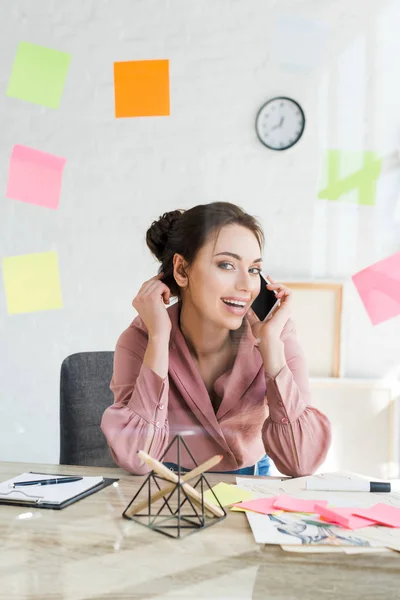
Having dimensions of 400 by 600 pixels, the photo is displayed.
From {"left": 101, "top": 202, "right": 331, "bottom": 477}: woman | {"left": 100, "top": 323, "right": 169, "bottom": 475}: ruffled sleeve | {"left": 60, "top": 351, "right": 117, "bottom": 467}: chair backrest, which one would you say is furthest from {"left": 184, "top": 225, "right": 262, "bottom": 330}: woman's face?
{"left": 60, "top": 351, "right": 117, "bottom": 467}: chair backrest

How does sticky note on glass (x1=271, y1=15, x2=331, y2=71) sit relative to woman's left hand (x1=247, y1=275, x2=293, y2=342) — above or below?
above

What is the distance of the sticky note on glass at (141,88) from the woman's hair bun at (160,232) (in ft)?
0.69

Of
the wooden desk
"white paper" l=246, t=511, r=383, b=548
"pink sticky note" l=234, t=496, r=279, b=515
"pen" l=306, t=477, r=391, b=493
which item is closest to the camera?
the wooden desk

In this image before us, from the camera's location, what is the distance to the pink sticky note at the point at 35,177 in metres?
1.33

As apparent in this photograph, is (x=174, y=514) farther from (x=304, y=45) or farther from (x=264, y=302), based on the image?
(x=304, y=45)

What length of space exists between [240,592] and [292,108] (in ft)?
3.05

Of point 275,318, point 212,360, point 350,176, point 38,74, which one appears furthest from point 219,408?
point 38,74

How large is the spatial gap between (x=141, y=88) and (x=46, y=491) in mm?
814

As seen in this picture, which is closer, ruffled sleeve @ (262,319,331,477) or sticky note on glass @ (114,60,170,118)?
ruffled sleeve @ (262,319,331,477)

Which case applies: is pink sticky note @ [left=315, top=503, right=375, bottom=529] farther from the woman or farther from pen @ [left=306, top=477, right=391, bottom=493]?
the woman

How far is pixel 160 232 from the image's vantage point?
1277mm

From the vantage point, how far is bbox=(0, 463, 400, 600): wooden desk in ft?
2.12

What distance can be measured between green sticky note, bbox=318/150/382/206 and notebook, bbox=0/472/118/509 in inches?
27.4

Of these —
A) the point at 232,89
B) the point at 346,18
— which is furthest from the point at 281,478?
the point at 346,18
